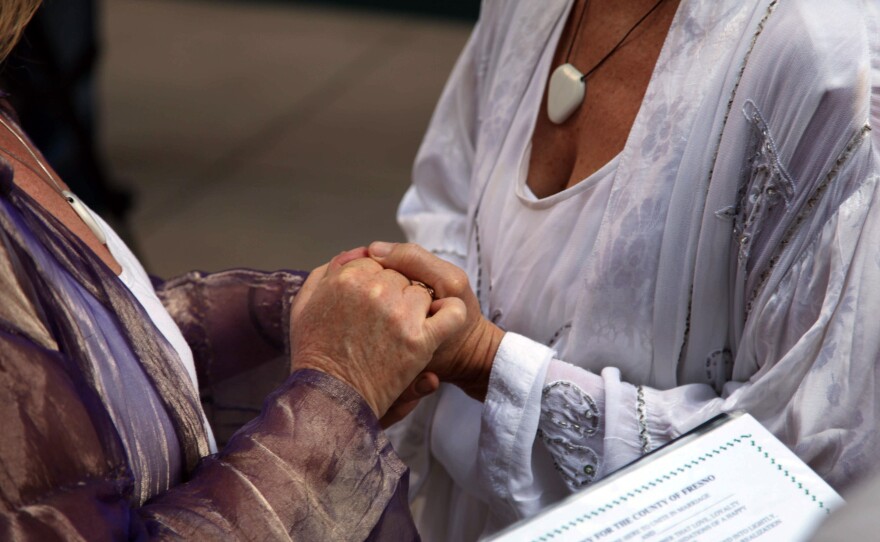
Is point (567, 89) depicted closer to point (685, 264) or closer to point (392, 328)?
point (685, 264)

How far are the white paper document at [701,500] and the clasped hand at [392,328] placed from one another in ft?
1.00

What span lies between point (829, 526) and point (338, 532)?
0.43 m

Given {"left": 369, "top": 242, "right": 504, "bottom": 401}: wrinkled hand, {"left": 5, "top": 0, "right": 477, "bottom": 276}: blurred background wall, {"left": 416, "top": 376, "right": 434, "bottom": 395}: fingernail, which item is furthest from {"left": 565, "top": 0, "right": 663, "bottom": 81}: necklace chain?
{"left": 5, "top": 0, "right": 477, "bottom": 276}: blurred background wall

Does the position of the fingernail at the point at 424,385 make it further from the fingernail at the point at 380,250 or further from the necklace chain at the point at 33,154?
the necklace chain at the point at 33,154

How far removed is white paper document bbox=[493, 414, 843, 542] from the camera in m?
0.67

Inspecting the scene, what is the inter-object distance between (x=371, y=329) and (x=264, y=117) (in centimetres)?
384

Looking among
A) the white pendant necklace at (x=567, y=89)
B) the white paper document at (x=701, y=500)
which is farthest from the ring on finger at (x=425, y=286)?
the white paper document at (x=701, y=500)

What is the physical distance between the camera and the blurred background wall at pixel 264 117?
379 centimetres

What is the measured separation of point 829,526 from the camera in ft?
1.80

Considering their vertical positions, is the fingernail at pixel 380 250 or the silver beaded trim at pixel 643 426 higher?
the fingernail at pixel 380 250

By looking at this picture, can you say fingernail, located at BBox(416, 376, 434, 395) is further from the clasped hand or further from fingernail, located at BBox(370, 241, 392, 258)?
fingernail, located at BBox(370, 241, 392, 258)

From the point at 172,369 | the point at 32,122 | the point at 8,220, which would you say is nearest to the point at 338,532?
the point at 172,369

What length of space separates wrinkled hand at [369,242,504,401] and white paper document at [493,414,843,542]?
15.5 inches

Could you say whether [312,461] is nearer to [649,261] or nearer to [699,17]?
[649,261]
